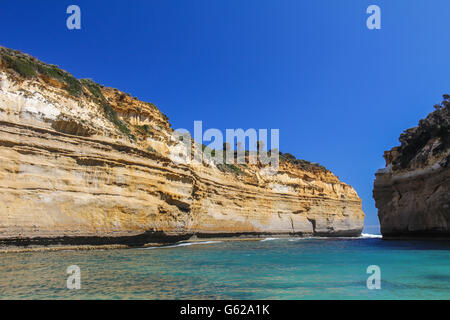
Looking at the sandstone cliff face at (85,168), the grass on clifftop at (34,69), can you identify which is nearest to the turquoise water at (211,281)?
the sandstone cliff face at (85,168)

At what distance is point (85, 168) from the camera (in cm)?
1492

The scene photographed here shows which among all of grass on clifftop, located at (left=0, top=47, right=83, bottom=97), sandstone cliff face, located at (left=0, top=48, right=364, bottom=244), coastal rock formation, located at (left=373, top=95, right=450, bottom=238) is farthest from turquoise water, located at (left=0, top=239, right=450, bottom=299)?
coastal rock formation, located at (left=373, top=95, right=450, bottom=238)

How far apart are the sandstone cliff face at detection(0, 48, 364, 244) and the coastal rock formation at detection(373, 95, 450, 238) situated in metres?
14.5

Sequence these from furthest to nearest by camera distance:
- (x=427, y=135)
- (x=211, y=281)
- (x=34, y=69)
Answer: (x=427, y=135) → (x=34, y=69) → (x=211, y=281)

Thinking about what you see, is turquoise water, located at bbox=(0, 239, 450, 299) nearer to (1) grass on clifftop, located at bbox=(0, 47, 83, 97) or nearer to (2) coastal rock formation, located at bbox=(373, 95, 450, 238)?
(1) grass on clifftop, located at bbox=(0, 47, 83, 97)

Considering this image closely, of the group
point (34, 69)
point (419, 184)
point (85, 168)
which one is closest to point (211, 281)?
point (85, 168)

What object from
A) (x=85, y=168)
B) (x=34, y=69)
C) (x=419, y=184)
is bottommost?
(x=419, y=184)

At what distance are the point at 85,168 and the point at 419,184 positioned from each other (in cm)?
2092

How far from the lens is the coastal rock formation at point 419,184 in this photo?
758 inches

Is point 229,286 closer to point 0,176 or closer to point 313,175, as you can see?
point 0,176

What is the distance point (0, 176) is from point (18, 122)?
7.71 feet

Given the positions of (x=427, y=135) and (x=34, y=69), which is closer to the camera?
(x=34, y=69)

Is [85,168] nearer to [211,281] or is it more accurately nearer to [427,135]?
[211,281]

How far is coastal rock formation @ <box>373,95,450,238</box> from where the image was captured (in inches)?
758
